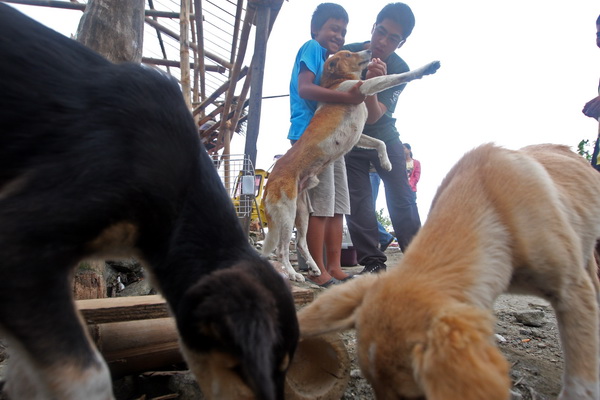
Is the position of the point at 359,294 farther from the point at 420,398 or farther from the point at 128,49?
the point at 128,49

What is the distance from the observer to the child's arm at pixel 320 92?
4637mm

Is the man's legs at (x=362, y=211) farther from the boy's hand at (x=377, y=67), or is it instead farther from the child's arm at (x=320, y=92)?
the boy's hand at (x=377, y=67)

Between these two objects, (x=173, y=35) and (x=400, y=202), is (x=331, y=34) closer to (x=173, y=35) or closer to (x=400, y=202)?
(x=400, y=202)

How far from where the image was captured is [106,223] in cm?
124

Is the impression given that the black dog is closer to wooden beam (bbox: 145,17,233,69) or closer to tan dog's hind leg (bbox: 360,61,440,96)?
tan dog's hind leg (bbox: 360,61,440,96)

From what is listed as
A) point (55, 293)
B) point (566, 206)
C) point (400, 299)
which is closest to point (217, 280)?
point (55, 293)

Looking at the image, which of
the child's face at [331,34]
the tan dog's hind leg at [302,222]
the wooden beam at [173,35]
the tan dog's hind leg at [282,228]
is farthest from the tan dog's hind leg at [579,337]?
the wooden beam at [173,35]

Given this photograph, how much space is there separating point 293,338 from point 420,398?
45cm

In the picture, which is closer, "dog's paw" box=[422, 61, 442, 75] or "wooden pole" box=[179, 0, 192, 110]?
"dog's paw" box=[422, 61, 442, 75]

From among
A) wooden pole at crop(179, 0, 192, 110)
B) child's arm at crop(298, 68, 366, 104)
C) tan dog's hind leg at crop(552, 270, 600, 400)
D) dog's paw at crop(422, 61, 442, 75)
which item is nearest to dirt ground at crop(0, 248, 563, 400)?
tan dog's hind leg at crop(552, 270, 600, 400)

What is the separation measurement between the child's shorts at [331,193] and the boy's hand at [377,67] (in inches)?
42.9

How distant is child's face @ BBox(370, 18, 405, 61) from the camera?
4.84m

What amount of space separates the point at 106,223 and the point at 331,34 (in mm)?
4559

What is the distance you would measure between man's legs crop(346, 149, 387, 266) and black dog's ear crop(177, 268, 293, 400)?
3.42 meters
